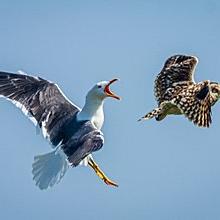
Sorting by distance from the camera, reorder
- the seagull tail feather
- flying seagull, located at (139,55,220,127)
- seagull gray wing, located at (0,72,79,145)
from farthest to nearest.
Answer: flying seagull, located at (139,55,220,127) < seagull gray wing, located at (0,72,79,145) < the seagull tail feather

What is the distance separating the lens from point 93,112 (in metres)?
19.3

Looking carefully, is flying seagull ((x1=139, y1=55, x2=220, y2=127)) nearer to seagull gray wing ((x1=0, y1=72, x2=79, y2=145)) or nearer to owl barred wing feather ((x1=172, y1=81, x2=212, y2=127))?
owl barred wing feather ((x1=172, y1=81, x2=212, y2=127))

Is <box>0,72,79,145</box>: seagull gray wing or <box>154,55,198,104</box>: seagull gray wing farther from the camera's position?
<box>154,55,198,104</box>: seagull gray wing

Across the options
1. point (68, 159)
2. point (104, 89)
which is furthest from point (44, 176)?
point (104, 89)

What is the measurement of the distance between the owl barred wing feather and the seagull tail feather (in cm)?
213

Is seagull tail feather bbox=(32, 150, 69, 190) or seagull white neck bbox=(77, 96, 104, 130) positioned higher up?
seagull white neck bbox=(77, 96, 104, 130)

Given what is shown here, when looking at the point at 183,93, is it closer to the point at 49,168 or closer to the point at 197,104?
the point at 197,104

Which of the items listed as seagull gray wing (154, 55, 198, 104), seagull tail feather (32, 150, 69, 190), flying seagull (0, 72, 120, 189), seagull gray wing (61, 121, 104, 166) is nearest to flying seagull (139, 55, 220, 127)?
seagull gray wing (154, 55, 198, 104)

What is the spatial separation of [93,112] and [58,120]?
55 centimetres

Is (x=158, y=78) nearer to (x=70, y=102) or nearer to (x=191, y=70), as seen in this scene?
(x=191, y=70)

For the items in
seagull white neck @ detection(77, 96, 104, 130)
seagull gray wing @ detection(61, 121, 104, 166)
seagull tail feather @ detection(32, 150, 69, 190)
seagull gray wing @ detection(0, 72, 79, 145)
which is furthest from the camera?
seagull gray wing @ detection(0, 72, 79, 145)

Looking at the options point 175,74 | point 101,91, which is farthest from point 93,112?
point 175,74

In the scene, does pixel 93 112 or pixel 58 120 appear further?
pixel 58 120

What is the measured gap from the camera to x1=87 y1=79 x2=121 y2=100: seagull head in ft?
63.1
